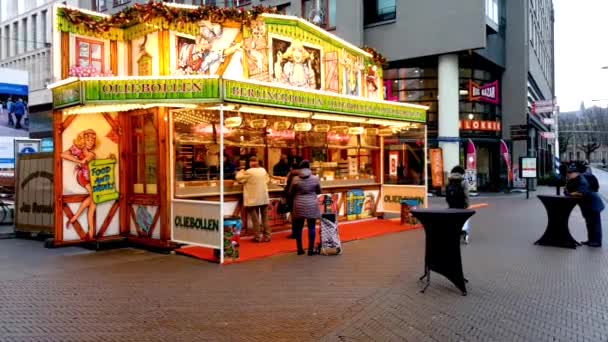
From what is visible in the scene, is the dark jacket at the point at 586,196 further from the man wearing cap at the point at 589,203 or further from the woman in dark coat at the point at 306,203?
the woman in dark coat at the point at 306,203

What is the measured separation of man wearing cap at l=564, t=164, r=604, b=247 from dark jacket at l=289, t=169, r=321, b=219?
5.22m

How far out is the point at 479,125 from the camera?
30.5 metres

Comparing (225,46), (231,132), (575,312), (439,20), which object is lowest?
(575,312)

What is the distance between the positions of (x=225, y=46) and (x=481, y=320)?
25.0 feet

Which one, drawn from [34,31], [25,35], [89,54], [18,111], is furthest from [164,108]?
[25,35]

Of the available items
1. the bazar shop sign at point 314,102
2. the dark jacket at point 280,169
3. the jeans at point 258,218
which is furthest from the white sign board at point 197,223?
the dark jacket at point 280,169

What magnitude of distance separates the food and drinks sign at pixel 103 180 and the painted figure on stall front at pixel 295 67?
4.12 m

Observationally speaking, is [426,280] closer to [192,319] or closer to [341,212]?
[192,319]

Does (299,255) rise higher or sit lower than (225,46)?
lower

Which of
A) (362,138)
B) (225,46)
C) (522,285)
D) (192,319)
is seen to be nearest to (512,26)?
(362,138)

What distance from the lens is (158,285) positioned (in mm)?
7344

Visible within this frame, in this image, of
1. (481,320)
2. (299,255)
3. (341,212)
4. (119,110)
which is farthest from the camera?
(341,212)

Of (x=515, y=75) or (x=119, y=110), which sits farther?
(x=515, y=75)

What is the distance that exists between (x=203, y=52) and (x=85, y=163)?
3212mm
